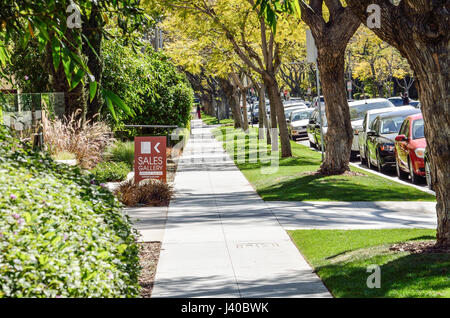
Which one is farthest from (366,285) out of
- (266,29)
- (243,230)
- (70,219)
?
(266,29)

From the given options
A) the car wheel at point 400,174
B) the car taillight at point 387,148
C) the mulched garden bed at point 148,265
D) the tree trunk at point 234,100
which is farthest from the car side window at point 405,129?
the tree trunk at point 234,100

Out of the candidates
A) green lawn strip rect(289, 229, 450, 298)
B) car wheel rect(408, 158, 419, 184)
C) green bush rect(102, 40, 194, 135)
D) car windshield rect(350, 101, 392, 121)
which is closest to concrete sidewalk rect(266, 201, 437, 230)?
green lawn strip rect(289, 229, 450, 298)

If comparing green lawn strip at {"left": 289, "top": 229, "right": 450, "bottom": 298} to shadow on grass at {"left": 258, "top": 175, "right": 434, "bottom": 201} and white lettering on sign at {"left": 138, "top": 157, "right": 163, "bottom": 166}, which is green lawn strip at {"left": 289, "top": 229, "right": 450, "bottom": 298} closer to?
shadow on grass at {"left": 258, "top": 175, "right": 434, "bottom": 201}

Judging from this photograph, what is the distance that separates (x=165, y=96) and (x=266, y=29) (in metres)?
4.62

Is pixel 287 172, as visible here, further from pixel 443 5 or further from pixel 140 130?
pixel 443 5

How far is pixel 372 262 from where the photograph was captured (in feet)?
28.7

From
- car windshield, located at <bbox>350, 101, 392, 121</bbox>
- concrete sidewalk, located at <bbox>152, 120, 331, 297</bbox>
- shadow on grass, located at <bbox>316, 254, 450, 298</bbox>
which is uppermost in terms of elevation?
car windshield, located at <bbox>350, 101, 392, 121</bbox>

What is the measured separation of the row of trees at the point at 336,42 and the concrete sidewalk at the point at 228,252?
2068mm

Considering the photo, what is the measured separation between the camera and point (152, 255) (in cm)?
1013

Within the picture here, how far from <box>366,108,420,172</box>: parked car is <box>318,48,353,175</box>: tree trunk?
5.38 feet

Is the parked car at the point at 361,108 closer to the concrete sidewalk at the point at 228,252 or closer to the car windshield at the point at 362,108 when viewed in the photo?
the car windshield at the point at 362,108

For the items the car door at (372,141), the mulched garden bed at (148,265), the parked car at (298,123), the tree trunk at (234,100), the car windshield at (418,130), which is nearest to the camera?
the mulched garden bed at (148,265)

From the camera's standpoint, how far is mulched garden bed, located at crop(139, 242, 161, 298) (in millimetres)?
8164

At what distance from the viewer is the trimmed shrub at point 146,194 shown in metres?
15.5
